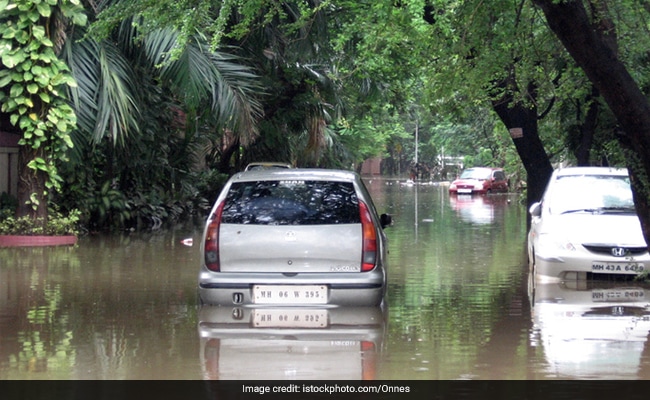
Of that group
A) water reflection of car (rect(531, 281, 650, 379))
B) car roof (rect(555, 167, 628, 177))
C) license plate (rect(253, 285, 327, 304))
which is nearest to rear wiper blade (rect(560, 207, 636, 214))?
car roof (rect(555, 167, 628, 177))

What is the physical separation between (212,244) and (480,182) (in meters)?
44.1

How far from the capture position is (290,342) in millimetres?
8914

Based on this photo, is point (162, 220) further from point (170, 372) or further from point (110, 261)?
point (170, 372)

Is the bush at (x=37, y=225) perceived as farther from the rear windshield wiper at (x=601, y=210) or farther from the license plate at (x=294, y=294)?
→ the license plate at (x=294, y=294)

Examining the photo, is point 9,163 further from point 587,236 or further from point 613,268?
point 613,268

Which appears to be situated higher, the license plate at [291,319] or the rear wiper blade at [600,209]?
the rear wiper blade at [600,209]

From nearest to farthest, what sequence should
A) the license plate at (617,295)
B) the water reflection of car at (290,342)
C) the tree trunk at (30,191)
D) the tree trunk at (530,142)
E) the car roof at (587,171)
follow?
1. the water reflection of car at (290,342)
2. the license plate at (617,295)
3. the car roof at (587,171)
4. the tree trunk at (30,191)
5. the tree trunk at (530,142)

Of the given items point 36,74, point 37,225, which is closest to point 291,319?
point 36,74

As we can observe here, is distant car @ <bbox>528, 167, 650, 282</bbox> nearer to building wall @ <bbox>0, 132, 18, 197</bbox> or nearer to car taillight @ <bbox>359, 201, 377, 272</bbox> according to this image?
car taillight @ <bbox>359, 201, 377, 272</bbox>

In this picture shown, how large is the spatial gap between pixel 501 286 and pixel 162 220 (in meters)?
13.3

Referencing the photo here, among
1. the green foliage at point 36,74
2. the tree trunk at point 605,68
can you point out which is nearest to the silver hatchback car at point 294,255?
the tree trunk at point 605,68

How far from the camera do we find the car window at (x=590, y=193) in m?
14.2

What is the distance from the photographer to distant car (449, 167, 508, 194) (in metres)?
52.3

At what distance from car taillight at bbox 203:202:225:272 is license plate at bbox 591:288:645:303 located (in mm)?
4613
